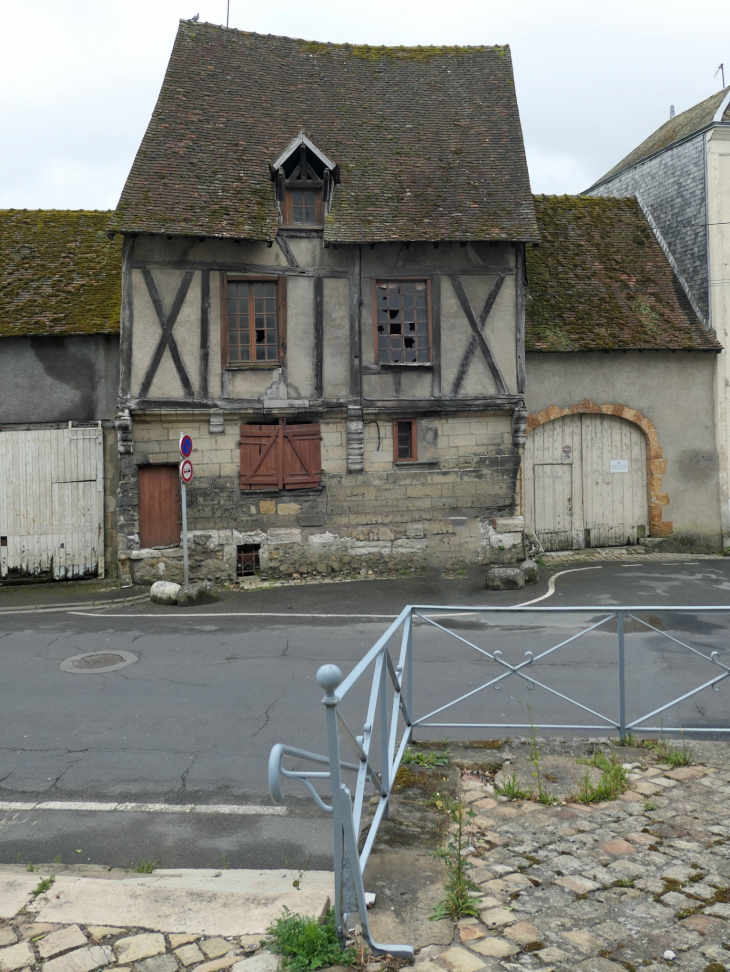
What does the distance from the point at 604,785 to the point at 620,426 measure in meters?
12.3

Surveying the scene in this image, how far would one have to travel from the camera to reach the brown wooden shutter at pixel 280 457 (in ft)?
44.9

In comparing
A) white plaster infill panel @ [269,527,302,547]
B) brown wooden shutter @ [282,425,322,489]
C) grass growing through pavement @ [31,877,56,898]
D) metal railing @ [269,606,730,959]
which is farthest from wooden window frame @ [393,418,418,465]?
grass growing through pavement @ [31,877,56,898]

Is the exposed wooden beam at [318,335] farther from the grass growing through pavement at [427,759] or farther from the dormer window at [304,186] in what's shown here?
the grass growing through pavement at [427,759]

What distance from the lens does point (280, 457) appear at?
1375cm

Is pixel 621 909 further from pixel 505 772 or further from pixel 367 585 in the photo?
pixel 367 585

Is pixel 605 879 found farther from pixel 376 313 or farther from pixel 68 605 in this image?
pixel 376 313

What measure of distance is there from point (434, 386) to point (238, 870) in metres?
10.6

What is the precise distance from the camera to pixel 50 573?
48.3ft

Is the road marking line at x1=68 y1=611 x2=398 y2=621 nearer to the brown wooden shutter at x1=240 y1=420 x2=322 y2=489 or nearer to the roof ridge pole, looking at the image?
the brown wooden shutter at x1=240 y1=420 x2=322 y2=489

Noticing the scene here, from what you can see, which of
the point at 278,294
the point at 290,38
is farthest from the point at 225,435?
the point at 290,38

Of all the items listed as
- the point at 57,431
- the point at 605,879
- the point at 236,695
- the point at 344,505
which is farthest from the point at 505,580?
the point at 605,879

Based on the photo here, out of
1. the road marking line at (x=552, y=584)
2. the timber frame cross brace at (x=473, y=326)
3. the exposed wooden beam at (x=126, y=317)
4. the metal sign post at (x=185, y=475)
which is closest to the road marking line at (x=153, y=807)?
the road marking line at (x=552, y=584)

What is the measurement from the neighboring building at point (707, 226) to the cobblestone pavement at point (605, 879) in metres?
12.4

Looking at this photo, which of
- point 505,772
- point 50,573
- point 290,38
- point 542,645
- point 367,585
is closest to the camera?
point 505,772
